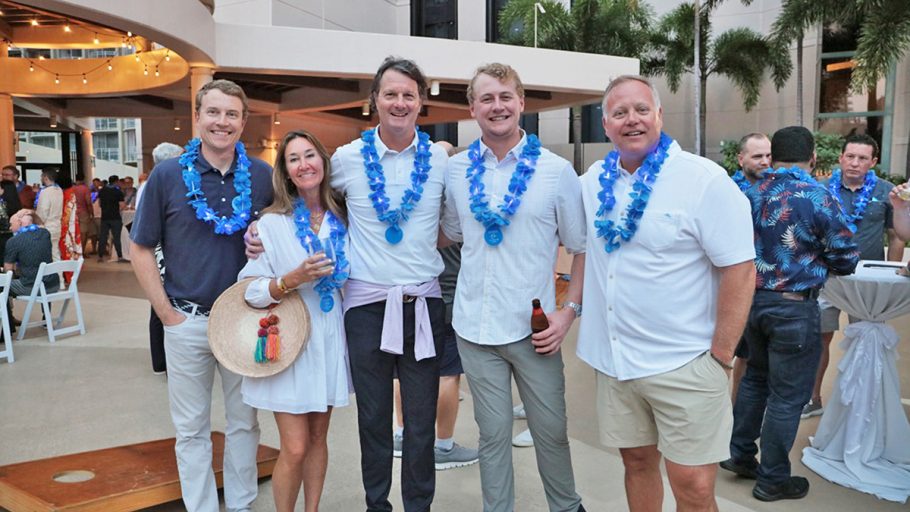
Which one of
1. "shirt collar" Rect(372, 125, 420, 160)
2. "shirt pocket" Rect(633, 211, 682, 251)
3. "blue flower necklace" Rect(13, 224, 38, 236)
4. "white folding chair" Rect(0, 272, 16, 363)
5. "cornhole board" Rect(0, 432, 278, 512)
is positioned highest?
"shirt collar" Rect(372, 125, 420, 160)

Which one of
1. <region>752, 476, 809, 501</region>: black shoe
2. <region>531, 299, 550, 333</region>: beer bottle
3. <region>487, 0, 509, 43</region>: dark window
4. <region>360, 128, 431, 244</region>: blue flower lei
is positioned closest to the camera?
<region>531, 299, 550, 333</region>: beer bottle

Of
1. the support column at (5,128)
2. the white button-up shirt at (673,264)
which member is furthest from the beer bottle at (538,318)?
the support column at (5,128)

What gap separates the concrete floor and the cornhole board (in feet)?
0.67

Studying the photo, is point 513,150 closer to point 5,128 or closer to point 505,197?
point 505,197

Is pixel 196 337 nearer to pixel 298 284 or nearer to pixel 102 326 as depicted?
pixel 298 284

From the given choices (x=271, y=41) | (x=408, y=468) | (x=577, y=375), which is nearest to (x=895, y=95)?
(x=271, y=41)

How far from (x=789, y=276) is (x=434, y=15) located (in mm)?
23640

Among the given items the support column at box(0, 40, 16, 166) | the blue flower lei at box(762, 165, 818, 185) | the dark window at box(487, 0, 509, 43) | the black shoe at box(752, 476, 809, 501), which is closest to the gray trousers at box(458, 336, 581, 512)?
the black shoe at box(752, 476, 809, 501)

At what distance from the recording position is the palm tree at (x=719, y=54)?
795 inches

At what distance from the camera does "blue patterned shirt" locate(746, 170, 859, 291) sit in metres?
3.26

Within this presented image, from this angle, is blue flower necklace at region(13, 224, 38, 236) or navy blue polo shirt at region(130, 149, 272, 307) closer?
navy blue polo shirt at region(130, 149, 272, 307)

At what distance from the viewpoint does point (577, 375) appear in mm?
5672

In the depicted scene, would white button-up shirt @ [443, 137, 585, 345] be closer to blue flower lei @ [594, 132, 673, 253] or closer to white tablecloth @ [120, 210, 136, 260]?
blue flower lei @ [594, 132, 673, 253]

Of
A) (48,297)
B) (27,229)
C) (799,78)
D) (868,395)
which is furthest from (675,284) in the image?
(799,78)
